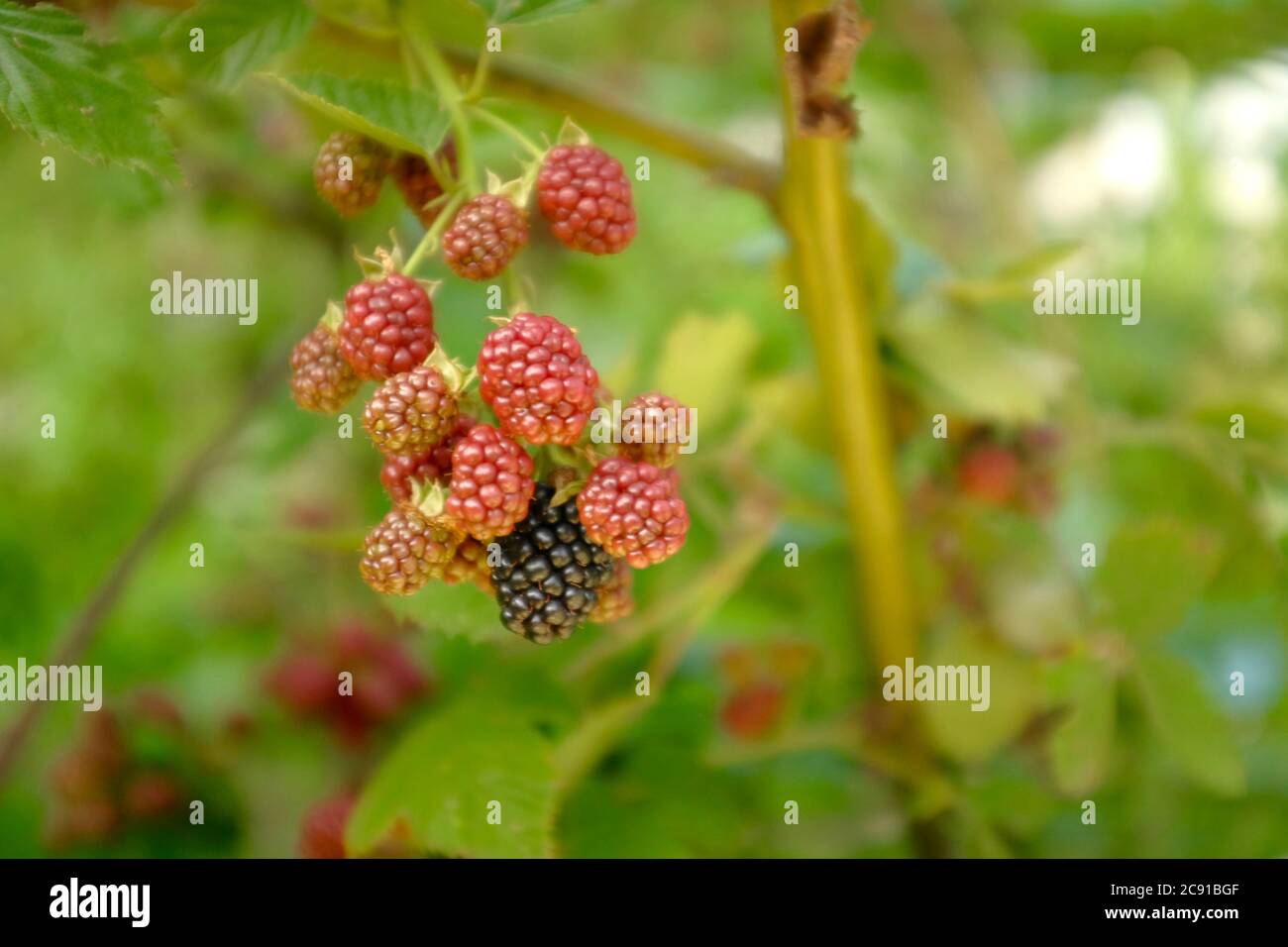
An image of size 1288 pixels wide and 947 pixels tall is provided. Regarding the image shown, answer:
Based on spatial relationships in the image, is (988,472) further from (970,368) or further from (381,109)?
(381,109)

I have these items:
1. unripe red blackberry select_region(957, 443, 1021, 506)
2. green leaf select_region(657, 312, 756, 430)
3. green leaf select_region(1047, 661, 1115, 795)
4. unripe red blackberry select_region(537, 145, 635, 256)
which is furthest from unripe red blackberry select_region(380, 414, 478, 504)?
unripe red blackberry select_region(957, 443, 1021, 506)

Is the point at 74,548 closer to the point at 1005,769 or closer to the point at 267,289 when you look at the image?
the point at 267,289

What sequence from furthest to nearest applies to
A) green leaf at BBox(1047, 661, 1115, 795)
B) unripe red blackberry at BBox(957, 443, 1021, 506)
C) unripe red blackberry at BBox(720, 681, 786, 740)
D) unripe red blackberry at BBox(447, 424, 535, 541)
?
unripe red blackberry at BBox(720, 681, 786, 740), unripe red blackberry at BBox(957, 443, 1021, 506), green leaf at BBox(1047, 661, 1115, 795), unripe red blackberry at BBox(447, 424, 535, 541)

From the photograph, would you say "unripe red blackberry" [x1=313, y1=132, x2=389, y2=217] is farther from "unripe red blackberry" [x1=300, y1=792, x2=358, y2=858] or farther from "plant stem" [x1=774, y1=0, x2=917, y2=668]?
"unripe red blackberry" [x1=300, y1=792, x2=358, y2=858]

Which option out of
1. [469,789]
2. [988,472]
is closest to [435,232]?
[469,789]

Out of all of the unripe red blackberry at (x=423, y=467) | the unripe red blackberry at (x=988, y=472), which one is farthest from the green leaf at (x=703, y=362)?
the unripe red blackberry at (x=423, y=467)

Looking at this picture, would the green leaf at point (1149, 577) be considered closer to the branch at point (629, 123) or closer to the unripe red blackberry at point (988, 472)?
the unripe red blackberry at point (988, 472)
